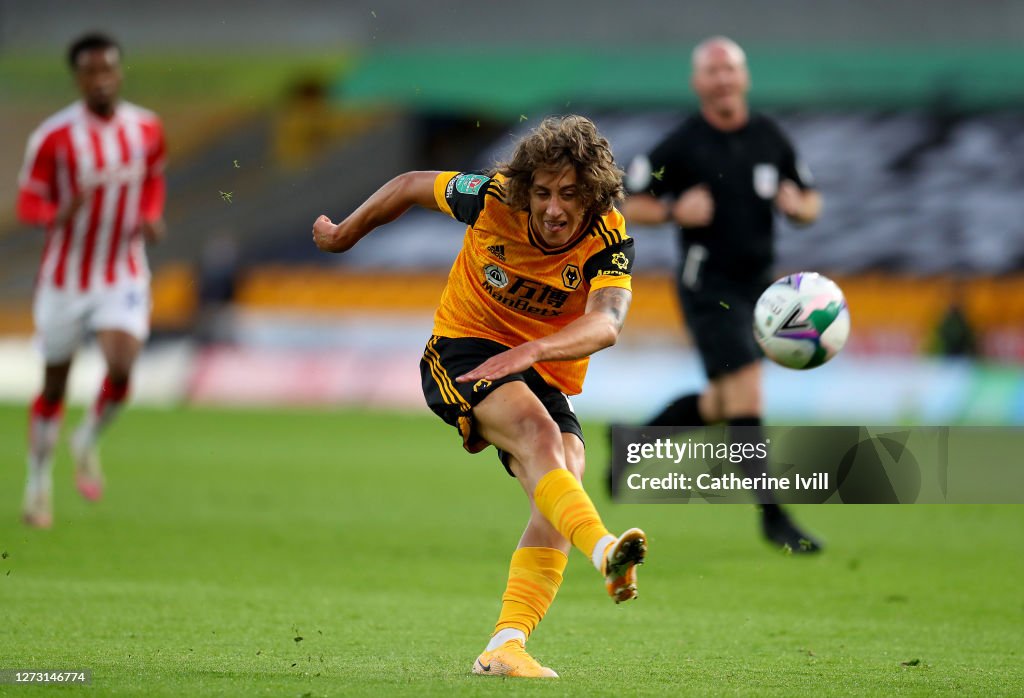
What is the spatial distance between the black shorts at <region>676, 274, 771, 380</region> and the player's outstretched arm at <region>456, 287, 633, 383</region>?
3.78 m

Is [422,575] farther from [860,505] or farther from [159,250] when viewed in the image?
[159,250]

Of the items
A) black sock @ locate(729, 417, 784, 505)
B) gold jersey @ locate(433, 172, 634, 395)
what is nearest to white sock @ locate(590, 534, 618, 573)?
gold jersey @ locate(433, 172, 634, 395)

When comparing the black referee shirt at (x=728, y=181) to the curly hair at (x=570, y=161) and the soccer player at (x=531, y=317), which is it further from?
the curly hair at (x=570, y=161)

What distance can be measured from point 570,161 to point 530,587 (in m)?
1.41

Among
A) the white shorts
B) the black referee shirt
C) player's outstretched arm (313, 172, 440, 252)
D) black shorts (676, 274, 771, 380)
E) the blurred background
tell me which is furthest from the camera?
the blurred background

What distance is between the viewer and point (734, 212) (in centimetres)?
900

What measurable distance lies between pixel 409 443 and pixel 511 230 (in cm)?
1111

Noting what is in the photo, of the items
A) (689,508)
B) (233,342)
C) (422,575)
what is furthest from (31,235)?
(422,575)

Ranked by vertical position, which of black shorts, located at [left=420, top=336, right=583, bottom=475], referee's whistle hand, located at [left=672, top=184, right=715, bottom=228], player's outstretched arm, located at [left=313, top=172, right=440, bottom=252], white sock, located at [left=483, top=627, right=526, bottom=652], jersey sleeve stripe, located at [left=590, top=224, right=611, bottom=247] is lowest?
white sock, located at [left=483, top=627, right=526, bottom=652]

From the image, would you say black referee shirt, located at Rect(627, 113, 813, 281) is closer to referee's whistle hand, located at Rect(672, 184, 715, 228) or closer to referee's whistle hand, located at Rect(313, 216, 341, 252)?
referee's whistle hand, located at Rect(672, 184, 715, 228)

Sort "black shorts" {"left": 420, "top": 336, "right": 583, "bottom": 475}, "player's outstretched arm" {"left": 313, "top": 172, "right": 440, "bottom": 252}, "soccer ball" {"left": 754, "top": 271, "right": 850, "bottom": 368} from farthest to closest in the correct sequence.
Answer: "soccer ball" {"left": 754, "top": 271, "right": 850, "bottom": 368}
"player's outstretched arm" {"left": 313, "top": 172, "right": 440, "bottom": 252}
"black shorts" {"left": 420, "top": 336, "right": 583, "bottom": 475}

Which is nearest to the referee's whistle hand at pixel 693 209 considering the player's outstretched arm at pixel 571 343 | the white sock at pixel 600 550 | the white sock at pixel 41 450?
the player's outstretched arm at pixel 571 343

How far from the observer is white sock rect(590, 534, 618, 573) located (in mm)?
4441

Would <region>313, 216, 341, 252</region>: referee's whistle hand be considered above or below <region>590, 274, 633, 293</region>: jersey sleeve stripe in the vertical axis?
above
